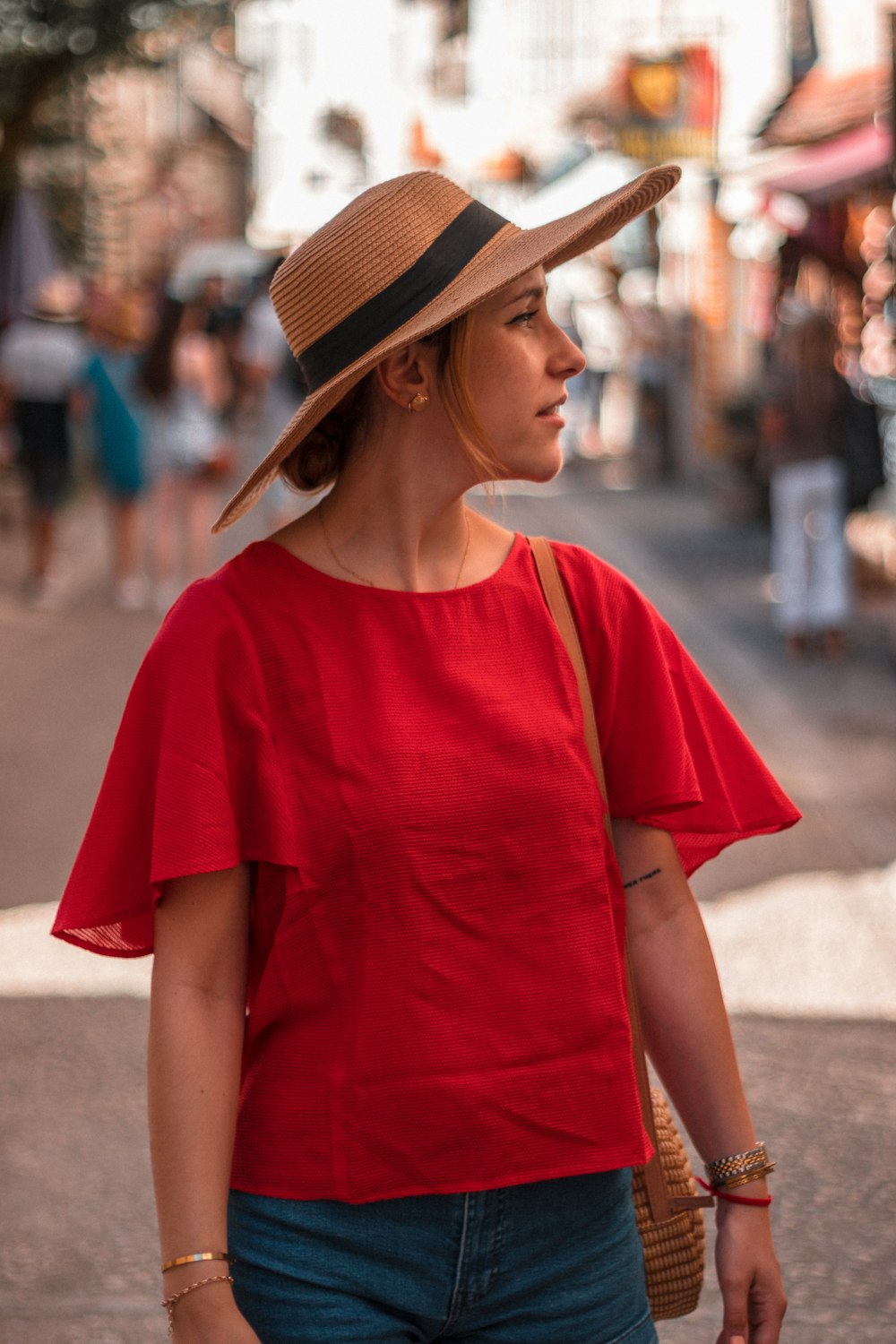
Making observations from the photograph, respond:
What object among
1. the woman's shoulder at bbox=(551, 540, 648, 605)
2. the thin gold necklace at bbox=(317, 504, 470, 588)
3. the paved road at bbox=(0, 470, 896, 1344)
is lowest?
the paved road at bbox=(0, 470, 896, 1344)

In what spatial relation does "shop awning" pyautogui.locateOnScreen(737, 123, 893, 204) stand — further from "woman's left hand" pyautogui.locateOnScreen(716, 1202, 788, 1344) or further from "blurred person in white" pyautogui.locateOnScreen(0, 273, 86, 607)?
"woman's left hand" pyautogui.locateOnScreen(716, 1202, 788, 1344)

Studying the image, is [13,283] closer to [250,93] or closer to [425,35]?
[425,35]

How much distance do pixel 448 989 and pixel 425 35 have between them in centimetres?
7095

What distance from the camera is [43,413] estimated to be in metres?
12.6

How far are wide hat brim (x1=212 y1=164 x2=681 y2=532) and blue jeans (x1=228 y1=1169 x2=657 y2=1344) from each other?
74 centimetres

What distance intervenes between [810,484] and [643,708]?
8.42 m

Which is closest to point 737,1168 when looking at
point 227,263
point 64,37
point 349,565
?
point 349,565

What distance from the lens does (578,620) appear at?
201cm

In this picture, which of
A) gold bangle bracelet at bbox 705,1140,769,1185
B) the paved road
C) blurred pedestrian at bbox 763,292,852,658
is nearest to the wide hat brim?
gold bangle bracelet at bbox 705,1140,769,1185

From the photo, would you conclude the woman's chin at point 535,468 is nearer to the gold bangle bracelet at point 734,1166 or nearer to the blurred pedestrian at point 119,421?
the gold bangle bracelet at point 734,1166

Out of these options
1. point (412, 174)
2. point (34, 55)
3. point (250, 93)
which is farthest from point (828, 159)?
point (250, 93)

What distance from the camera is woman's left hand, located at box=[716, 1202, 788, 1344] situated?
1.97 metres

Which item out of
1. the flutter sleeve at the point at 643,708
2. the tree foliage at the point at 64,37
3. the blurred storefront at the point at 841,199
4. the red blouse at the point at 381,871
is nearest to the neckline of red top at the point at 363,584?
the red blouse at the point at 381,871

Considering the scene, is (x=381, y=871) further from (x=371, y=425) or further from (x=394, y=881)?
(x=371, y=425)
